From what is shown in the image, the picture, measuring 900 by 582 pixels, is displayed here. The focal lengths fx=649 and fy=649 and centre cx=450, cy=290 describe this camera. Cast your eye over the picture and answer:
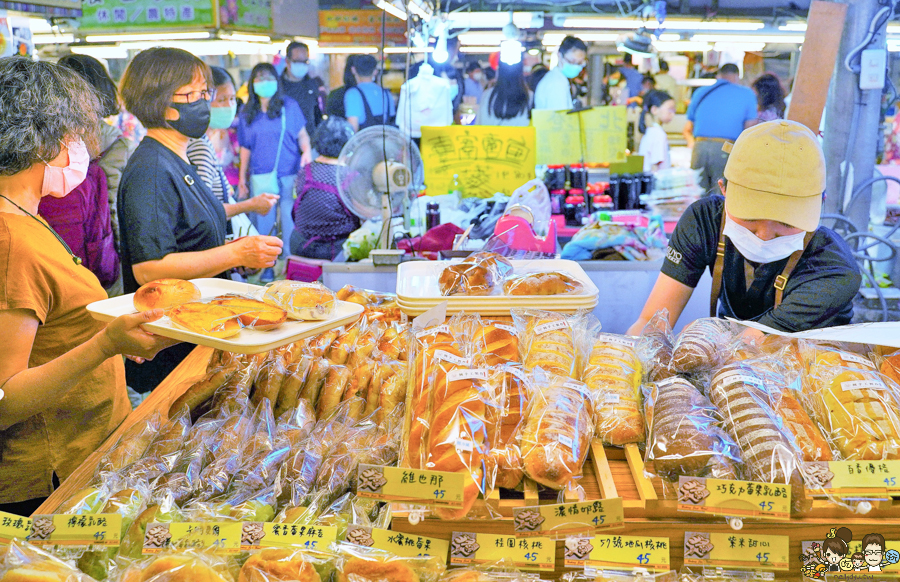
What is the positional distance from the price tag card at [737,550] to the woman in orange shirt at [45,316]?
123cm

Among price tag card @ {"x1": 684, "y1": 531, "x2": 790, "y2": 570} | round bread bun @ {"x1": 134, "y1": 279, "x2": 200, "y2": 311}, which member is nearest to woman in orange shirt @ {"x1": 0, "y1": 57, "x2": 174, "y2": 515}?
round bread bun @ {"x1": 134, "y1": 279, "x2": 200, "y2": 311}

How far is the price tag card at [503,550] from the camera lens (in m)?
1.16

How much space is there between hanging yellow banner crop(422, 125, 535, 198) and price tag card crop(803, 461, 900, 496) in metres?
3.34

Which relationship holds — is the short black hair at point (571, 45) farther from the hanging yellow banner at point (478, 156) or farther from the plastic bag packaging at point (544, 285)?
the plastic bag packaging at point (544, 285)

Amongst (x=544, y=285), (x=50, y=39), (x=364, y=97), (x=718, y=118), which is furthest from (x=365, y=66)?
(x=544, y=285)

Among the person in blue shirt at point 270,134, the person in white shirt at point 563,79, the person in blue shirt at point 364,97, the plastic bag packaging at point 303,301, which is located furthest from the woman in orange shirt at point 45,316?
the person in white shirt at point 563,79

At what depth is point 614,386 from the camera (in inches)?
56.1

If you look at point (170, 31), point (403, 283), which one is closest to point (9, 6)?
point (170, 31)

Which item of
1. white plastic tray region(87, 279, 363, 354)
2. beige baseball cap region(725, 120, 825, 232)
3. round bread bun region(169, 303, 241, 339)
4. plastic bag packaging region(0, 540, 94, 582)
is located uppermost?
beige baseball cap region(725, 120, 825, 232)

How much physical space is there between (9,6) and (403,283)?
13.0 ft

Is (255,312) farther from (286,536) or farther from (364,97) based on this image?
(364,97)

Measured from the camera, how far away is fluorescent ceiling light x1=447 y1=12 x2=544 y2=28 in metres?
8.36

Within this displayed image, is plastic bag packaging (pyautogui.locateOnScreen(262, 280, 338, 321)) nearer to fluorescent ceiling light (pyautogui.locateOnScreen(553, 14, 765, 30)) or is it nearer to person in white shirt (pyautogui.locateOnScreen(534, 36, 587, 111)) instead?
person in white shirt (pyautogui.locateOnScreen(534, 36, 587, 111))

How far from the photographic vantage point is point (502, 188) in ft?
14.4
